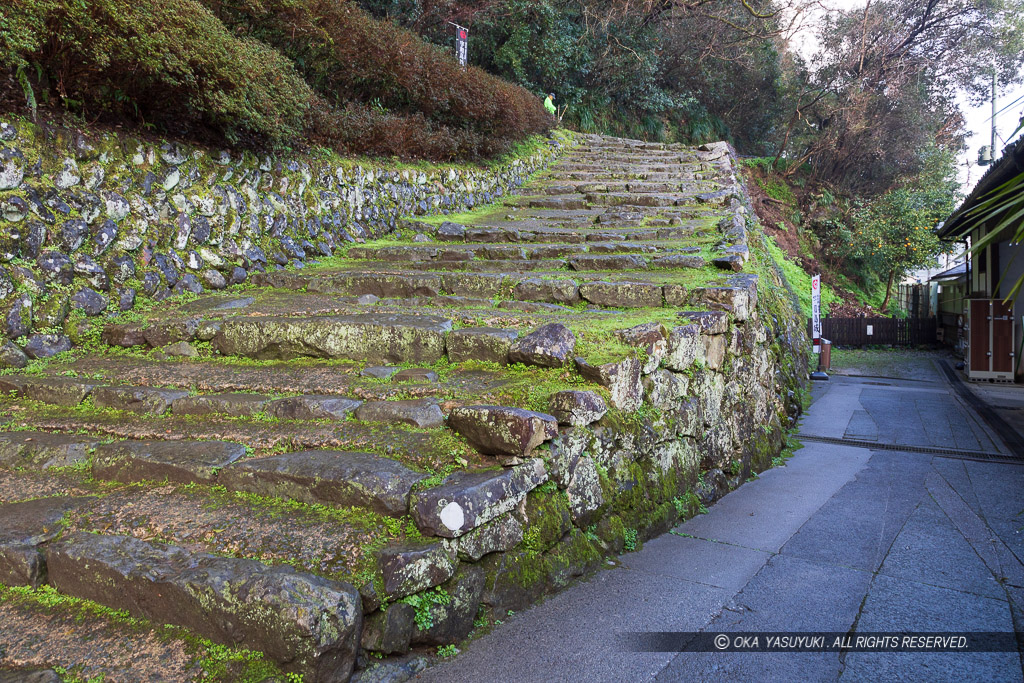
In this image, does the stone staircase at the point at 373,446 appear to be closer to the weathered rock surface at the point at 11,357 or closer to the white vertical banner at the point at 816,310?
the weathered rock surface at the point at 11,357

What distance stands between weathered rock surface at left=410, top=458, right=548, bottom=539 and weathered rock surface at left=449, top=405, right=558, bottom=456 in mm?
110

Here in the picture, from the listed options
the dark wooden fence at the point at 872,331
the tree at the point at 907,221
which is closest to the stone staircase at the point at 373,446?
the dark wooden fence at the point at 872,331

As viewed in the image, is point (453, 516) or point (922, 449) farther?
point (922, 449)

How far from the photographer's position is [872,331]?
62.2 ft

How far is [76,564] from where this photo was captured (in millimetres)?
2449

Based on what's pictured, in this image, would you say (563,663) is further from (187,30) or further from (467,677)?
(187,30)

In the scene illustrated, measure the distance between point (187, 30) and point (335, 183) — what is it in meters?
2.58

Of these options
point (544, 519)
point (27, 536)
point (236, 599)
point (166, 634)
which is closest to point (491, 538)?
point (544, 519)

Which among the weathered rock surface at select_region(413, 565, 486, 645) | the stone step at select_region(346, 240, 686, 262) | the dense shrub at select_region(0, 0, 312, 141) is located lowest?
the weathered rock surface at select_region(413, 565, 486, 645)

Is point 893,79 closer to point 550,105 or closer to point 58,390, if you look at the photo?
point 550,105

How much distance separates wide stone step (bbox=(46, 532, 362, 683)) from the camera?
208 centimetres

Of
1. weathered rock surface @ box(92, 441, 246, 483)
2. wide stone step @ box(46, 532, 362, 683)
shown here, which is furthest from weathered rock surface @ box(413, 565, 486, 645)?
weathered rock surface @ box(92, 441, 246, 483)

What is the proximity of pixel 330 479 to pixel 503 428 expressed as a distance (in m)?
0.81

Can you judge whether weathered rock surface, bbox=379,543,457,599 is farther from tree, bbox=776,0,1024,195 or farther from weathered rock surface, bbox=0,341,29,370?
tree, bbox=776,0,1024,195
